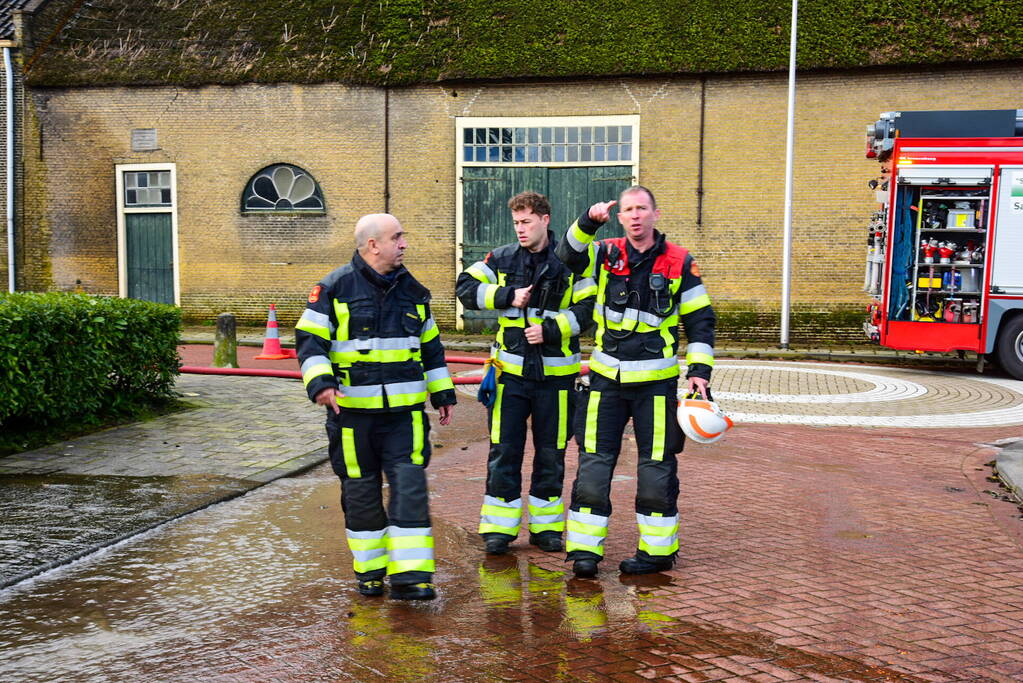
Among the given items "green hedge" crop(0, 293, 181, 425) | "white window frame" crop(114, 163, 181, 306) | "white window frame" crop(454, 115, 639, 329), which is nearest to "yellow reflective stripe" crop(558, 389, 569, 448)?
"green hedge" crop(0, 293, 181, 425)

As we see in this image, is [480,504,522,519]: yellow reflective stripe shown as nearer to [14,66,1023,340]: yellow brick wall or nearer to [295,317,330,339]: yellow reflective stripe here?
[295,317,330,339]: yellow reflective stripe

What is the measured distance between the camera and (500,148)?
2014 cm

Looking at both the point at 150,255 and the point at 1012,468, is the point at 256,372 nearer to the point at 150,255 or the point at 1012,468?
the point at 1012,468

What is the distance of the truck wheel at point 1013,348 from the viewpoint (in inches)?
556

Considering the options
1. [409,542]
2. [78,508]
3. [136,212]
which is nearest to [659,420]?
[409,542]

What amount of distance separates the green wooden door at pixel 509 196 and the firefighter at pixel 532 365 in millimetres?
13913

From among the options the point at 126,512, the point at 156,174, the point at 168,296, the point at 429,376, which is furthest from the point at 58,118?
the point at 429,376

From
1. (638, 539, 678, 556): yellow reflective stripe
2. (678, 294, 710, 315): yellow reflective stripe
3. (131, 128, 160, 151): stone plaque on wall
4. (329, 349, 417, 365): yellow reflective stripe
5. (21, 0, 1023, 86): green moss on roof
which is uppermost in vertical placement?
(21, 0, 1023, 86): green moss on roof

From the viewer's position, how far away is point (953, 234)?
46.8ft

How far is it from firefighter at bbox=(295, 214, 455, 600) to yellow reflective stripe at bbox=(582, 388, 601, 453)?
0.91 m

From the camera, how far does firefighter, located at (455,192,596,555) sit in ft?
18.9

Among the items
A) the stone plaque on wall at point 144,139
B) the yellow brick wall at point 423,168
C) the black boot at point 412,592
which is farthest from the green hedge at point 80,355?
the stone plaque on wall at point 144,139

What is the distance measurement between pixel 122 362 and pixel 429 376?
17.1 ft

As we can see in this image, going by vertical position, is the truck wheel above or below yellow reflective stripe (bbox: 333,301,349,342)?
below
